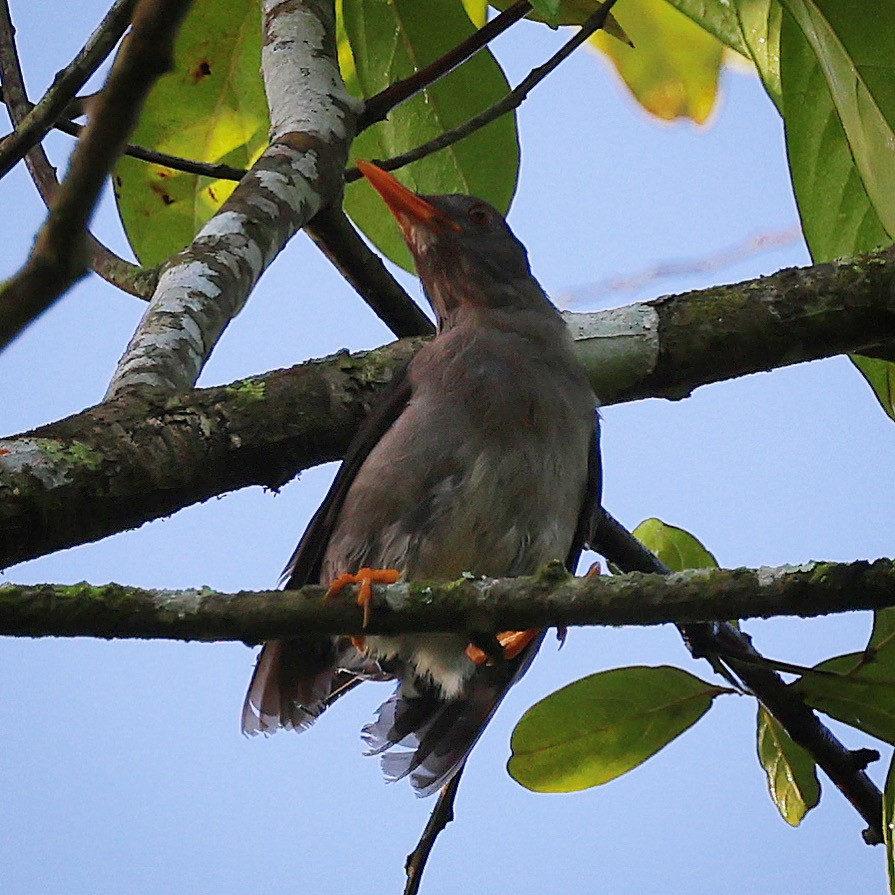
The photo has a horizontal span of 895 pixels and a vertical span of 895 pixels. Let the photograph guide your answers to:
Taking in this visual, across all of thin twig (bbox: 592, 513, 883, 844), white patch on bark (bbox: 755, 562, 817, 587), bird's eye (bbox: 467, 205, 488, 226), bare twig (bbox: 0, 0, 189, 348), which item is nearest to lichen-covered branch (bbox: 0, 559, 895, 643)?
white patch on bark (bbox: 755, 562, 817, 587)

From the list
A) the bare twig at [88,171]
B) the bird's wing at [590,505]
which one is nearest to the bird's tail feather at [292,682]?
the bird's wing at [590,505]

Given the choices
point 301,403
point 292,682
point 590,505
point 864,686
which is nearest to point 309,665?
point 292,682

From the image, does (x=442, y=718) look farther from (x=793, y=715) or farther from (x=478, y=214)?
(x=478, y=214)

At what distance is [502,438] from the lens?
2.76 meters

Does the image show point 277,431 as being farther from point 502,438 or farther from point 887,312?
point 887,312

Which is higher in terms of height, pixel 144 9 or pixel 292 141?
pixel 292 141

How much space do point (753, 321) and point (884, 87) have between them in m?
0.54

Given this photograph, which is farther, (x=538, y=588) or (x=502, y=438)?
(x=502, y=438)

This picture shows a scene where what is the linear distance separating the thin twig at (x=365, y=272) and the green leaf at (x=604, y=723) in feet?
3.44

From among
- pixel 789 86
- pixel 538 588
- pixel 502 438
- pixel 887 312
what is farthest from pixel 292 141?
pixel 538 588

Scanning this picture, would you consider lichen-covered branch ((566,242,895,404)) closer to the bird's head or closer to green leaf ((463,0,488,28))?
the bird's head

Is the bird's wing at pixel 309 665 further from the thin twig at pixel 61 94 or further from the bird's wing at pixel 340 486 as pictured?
the thin twig at pixel 61 94

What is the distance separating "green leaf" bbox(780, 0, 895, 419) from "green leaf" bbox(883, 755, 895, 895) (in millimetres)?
805

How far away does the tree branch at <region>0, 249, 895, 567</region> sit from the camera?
198cm
